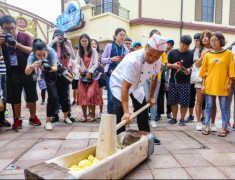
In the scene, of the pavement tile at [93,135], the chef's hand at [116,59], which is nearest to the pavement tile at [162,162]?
the pavement tile at [93,135]

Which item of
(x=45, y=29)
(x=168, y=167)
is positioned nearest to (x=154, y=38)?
(x=168, y=167)

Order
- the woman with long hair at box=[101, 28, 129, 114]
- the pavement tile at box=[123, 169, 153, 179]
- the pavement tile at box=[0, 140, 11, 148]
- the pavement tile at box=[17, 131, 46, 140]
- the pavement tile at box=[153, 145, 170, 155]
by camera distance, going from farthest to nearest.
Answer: the woman with long hair at box=[101, 28, 129, 114], the pavement tile at box=[17, 131, 46, 140], the pavement tile at box=[0, 140, 11, 148], the pavement tile at box=[153, 145, 170, 155], the pavement tile at box=[123, 169, 153, 179]

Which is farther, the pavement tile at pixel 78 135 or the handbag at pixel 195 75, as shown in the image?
the handbag at pixel 195 75

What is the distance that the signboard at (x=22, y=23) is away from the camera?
15438mm

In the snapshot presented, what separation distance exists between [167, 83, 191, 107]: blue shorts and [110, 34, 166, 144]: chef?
146 cm

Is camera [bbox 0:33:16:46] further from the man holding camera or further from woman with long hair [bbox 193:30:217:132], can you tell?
woman with long hair [bbox 193:30:217:132]

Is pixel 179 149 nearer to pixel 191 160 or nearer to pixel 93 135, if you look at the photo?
pixel 191 160

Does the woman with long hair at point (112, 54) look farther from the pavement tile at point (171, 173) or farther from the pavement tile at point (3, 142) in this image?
the pavement tile at point (171, 173)

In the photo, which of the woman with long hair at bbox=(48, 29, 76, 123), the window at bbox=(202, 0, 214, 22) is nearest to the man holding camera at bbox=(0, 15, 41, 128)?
the woman with long hair at bbox=(48, 29, 76, 123)

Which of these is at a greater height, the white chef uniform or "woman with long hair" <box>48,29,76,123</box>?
"woman with long hair" <box>48,29,76,123</box>

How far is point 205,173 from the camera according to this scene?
1902mm

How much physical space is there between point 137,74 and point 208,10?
1226 cm

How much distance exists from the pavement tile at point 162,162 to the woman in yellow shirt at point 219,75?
4.64ft

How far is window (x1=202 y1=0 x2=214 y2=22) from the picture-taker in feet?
38.9
